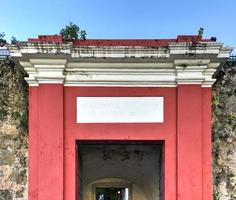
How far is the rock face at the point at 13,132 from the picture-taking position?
7059 millimetres

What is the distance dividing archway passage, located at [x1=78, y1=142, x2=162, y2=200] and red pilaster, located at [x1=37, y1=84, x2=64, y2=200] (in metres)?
1.58

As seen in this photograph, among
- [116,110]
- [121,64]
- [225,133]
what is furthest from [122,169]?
[121,64]

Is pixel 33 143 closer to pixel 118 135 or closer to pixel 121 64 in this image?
pixel 118 135

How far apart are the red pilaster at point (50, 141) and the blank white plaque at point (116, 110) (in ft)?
0.95

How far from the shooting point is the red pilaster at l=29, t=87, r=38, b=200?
6723mm

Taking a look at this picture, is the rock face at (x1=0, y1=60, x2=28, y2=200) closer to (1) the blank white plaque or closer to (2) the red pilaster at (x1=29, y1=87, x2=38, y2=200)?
(2) the red pilaster at (x1=29, y1=87, x2=38, y2=200)

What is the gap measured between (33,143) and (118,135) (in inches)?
43.0

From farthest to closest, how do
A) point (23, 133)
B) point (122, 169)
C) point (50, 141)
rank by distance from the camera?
point (122, 169) < point (23, 133) < point (50, 141)

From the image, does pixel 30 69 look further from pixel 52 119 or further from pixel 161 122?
pixel 161 122

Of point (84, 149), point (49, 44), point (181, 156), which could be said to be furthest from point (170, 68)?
point (84, 149)

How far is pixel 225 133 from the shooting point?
23.6 feet

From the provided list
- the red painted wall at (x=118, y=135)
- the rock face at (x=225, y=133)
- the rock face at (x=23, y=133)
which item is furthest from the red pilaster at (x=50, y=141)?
the rock face at (x=225, y=133)

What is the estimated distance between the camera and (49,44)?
649 centimetres

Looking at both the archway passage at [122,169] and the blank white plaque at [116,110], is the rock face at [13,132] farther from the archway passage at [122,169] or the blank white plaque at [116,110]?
the archway passage at [122,169]
